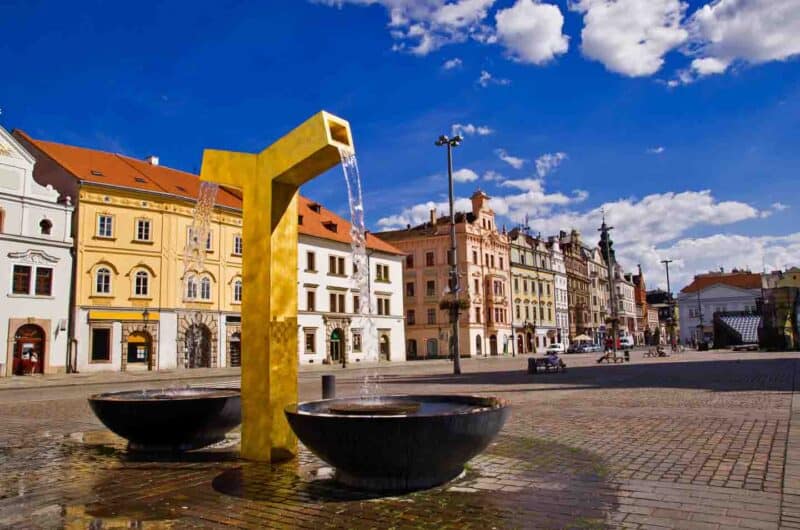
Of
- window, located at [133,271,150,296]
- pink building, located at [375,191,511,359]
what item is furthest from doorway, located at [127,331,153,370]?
pink building, located at [375,191,511,359]

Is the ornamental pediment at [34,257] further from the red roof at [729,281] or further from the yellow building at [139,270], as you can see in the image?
the red roof at [729,281]

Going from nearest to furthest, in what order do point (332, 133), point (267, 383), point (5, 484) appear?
point (5, 484) → point (332, 133) → point (267, 383)

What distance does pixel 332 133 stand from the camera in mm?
6641

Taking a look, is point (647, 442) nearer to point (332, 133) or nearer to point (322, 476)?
point (322, 476)

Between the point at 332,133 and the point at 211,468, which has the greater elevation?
the point at 332,133

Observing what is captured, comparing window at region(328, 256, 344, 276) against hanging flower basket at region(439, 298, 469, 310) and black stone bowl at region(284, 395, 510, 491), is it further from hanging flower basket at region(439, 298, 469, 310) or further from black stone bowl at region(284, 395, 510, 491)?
black stone bowl at region(284, 395, 510, 491)

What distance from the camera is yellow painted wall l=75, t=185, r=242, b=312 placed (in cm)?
3403

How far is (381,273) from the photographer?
172 feet

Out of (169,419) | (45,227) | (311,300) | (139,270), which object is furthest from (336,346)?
(169,419)

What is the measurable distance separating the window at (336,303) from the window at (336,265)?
1.71 metres

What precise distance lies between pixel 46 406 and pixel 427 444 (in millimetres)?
13832

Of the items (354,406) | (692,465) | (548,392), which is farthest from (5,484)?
(548,392)

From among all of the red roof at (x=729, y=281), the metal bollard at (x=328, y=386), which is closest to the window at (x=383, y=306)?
the metal bollard at (x=328, y=386)

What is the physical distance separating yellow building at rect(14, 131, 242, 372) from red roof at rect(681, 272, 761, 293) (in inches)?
3684
